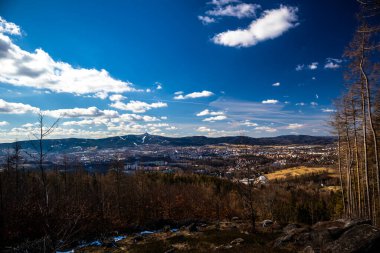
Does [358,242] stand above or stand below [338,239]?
above

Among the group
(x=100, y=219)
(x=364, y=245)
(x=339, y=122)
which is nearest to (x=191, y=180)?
(x=100, y=219)

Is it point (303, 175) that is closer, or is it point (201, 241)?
point (201, 241)

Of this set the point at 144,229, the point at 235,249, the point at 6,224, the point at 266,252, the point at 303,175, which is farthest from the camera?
the point at 303,175

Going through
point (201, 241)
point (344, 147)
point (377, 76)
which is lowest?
point (201, 241)

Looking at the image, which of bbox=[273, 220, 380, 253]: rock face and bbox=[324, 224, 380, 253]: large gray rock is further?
bbox=[273, 220, 380, 253]: rock face

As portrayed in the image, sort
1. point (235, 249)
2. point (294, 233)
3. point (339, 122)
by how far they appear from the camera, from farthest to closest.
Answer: point (339, 122), point (294, 233), point (235, 249)

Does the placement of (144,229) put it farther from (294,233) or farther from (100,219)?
(294,233)

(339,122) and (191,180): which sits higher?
(339,122)
